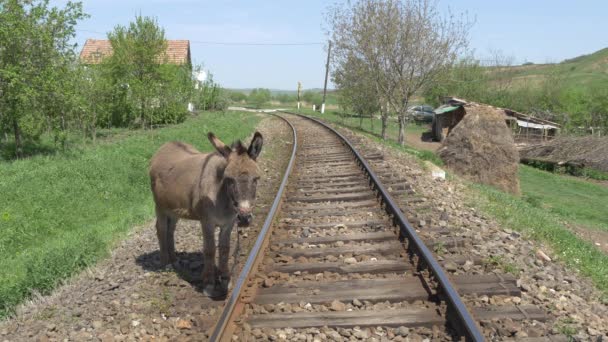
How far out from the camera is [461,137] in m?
19.1

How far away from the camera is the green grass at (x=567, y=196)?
17172 millimetres

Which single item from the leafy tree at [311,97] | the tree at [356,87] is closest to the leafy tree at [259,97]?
the leafy tree at [311,97]

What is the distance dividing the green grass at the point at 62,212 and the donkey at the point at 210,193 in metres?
1.48

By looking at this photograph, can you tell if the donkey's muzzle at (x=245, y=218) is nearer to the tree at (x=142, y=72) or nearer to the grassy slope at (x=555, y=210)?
the grassy slope at (x=555, y=210)

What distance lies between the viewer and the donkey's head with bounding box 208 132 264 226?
13.9 ft

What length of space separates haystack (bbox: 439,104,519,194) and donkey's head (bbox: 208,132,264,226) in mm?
15388

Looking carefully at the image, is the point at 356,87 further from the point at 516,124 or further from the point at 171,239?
the point at 171,239

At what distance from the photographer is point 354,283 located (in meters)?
5.02

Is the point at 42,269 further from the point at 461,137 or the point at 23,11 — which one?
the point at 461,137

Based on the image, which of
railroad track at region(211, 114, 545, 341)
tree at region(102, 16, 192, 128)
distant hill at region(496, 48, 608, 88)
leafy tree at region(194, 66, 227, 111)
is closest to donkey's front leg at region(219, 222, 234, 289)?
railroad track at region(211, 114, 545, 341)

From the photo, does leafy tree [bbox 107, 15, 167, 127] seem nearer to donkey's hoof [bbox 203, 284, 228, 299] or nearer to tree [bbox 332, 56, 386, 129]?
tree [bbox 332, 56, 386, 129]

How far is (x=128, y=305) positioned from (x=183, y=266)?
115cm

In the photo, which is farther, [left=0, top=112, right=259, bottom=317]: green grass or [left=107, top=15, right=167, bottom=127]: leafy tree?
[left=107, top=15, right=167, bottom=127]: leafy tree

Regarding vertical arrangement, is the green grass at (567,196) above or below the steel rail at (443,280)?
below
